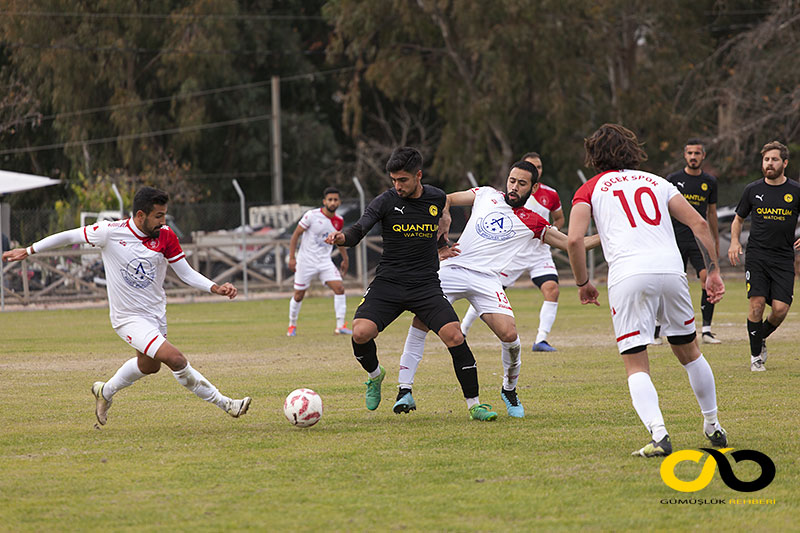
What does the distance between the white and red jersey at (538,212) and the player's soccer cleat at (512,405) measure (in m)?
4.93

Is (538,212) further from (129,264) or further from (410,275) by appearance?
(129,264)

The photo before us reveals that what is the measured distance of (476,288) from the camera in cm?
857

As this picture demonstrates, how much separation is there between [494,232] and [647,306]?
9.18 feet

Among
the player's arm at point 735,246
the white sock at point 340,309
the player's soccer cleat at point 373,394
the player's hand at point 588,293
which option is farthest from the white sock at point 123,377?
the white sock at point 340,309

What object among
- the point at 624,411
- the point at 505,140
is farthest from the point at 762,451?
the point at 505,140

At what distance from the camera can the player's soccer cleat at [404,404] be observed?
27.6 ft

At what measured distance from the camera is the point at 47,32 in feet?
125

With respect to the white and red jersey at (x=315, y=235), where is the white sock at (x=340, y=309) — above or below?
below

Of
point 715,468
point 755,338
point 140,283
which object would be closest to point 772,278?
point 755,338

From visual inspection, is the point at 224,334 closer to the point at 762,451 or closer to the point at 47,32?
the point at 762,451

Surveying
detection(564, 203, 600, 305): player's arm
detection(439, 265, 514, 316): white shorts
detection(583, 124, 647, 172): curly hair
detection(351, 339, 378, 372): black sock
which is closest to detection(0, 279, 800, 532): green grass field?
detection(351, 339, 378, 372): black sock

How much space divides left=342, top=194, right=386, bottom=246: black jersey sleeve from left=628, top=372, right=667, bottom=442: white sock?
2225 millimetres

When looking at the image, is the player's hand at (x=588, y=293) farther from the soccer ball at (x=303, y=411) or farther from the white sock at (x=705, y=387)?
the soccer ball at (x=303, y=411)

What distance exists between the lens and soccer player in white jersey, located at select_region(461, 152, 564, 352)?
43.1 ft
